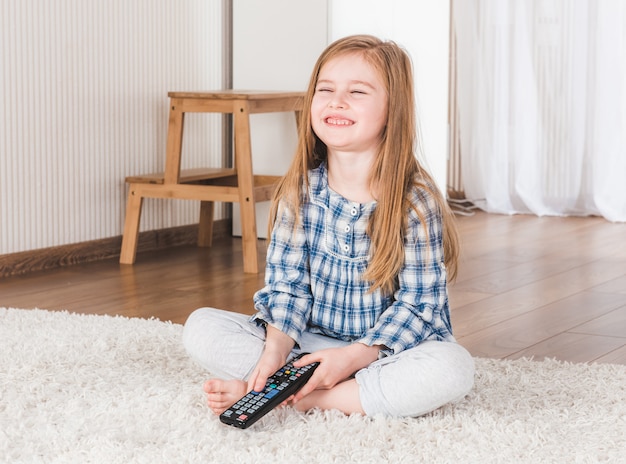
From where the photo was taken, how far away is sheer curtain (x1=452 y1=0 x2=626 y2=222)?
4184mm

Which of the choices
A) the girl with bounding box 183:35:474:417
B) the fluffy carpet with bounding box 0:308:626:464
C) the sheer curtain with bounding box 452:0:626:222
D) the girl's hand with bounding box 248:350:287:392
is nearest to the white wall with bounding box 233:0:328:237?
the sheer curtain with bounding box 452:0:626:222

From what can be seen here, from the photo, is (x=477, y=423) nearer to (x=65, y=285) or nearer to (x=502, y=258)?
(x=65, y=285)

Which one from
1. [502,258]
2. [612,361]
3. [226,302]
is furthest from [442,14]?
[612,361]

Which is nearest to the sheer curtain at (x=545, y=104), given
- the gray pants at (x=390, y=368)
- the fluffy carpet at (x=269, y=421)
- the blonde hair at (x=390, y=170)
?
the fluffy carpet at (x=269, y=421)

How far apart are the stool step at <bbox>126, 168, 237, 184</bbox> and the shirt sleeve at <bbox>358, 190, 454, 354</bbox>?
5.48 ft

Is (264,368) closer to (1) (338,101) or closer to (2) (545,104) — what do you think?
(1) (338,101)

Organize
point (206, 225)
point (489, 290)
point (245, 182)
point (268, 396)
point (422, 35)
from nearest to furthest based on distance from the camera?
point (268, 396) < point (489, 290) < point (245, 182) < point (206, 225) < point (422, 35)

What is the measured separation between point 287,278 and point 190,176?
1.66 meters

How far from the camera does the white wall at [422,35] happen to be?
11.5 feet

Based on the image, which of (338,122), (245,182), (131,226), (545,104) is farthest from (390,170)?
(545,104)

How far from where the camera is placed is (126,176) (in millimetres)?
3326

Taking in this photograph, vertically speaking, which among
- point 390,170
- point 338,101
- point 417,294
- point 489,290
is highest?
point 338,101

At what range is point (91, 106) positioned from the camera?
314cm

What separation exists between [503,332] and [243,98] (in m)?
1.19
